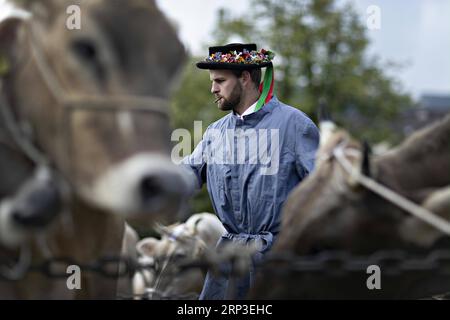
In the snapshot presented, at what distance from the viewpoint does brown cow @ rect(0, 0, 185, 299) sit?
2.23 metres

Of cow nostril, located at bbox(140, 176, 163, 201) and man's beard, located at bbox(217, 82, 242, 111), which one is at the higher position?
man's beard, located at bbox(217, 82, 242, 111)

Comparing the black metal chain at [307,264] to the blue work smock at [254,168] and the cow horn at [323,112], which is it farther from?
the blue work smock at [254,168]

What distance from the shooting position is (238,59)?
3.70m

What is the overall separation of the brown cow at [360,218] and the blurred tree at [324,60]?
12.2 m

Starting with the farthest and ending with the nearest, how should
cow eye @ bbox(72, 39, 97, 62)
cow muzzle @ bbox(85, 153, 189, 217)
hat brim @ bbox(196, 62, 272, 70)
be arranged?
1. hat brim @ bbox(196, 62, 272, 70)
2. cow eye @ bbox(72, 39, 97, 62)
3. cow muzzle @ bbox(85, 153, 189, 217)

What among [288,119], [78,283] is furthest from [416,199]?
[78,283]

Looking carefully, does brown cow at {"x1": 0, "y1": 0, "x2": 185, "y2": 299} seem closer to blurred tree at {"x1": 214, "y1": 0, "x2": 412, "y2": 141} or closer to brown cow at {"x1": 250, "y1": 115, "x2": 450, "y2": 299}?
brown cow at {"x1": 250, "y1": 115, "x2": 450, "y2": 299}

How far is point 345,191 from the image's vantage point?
2656 millimetres

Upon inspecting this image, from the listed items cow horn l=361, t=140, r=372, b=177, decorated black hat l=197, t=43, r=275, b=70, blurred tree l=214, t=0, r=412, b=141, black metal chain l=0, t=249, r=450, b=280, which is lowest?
black metal chain l=0, t=249, r=450, b=280

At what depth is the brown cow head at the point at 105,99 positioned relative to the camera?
2.22 metres

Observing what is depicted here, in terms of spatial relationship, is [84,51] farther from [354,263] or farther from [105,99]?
[354,263]

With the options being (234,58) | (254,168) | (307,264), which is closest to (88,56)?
(307,264)

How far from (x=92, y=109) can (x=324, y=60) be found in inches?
548

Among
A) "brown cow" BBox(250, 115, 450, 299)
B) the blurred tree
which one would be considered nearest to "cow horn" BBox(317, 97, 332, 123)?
"brown cow" BBox(250, 115, 450, 299)
